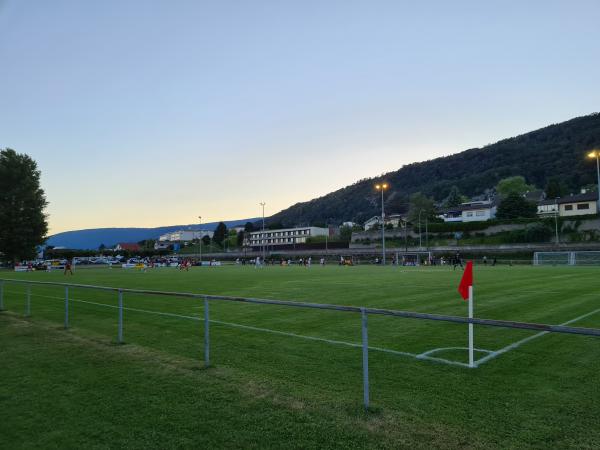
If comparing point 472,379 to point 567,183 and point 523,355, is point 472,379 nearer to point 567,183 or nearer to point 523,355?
point 523,355

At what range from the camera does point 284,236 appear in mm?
162625

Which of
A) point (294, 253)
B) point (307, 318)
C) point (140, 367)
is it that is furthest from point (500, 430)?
point (294, 253)

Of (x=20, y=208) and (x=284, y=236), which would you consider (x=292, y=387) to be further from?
(x=284, y=236)

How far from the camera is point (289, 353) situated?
7.89 meters

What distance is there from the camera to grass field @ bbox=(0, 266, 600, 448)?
14.3 ft

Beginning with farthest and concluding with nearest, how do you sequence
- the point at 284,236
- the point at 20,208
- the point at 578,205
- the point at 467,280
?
the point at 284,236, the point at 578,205, the point at 20,208, the point at 467,280

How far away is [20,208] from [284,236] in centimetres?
10689

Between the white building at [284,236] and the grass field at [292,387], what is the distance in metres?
140

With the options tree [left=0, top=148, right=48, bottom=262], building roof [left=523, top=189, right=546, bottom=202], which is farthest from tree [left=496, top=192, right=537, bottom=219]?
tree [left=0, top=148, right=48, bottom=262]

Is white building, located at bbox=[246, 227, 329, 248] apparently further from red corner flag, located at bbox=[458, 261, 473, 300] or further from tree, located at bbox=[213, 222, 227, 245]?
red corner flag, located at bbox=[458, 261, 473, 300]

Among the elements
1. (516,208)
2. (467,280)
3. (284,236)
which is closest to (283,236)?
(284,236)

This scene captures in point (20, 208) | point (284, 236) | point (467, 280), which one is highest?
point (20, 208)

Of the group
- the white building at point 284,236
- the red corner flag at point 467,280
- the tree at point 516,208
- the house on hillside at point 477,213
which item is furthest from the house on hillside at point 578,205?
the red corner flag at point 467,280

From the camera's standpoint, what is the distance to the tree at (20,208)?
2403 inches
